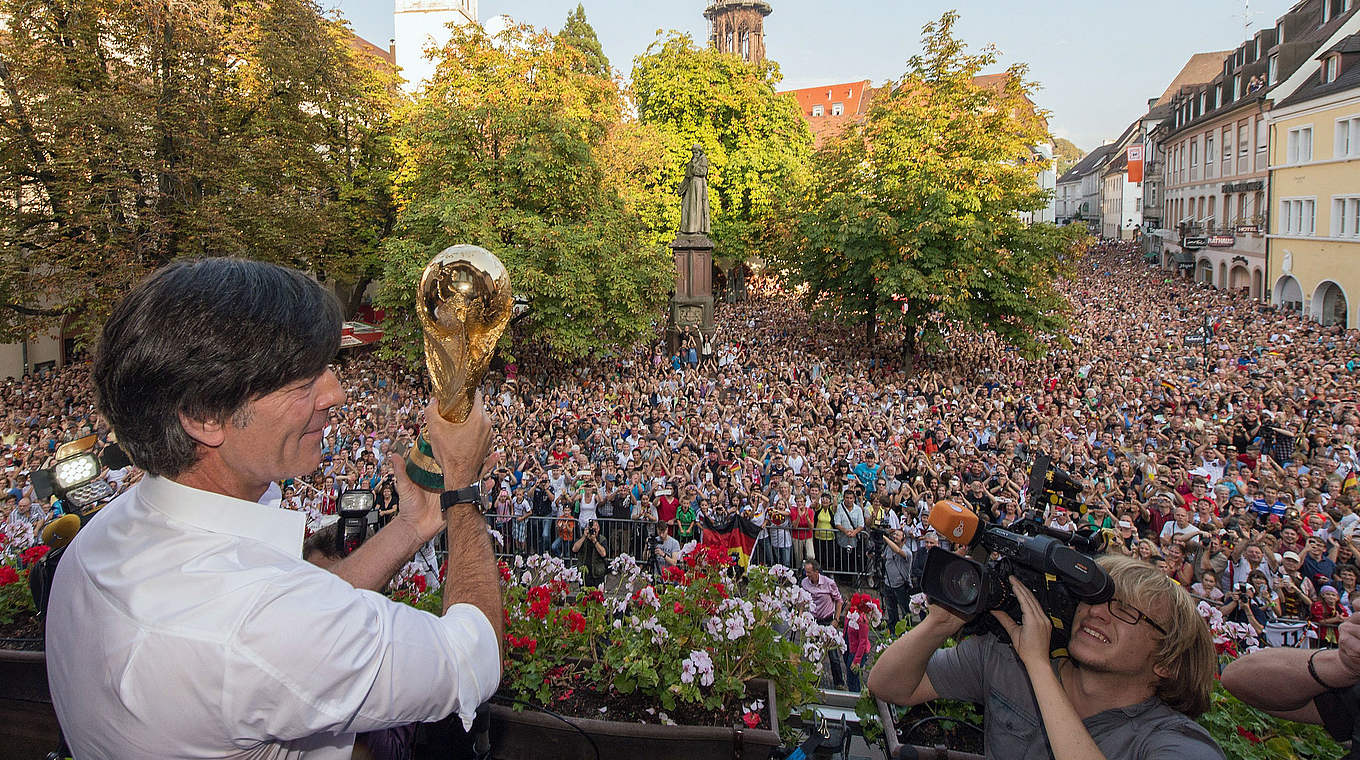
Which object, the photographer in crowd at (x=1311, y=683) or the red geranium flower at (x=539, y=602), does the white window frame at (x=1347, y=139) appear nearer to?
the photographer in crowd at (x=1311, y=683)

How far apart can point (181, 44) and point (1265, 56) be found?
43582mm

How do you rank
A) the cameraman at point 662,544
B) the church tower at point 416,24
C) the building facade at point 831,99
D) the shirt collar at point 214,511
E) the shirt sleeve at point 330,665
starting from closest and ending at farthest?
the shirt sleeve at point 330,665 < the shirt collar at point 214,511 < the cameraman at point 662,544 < the church tower at point 416,24 < the building facade at point 831,99

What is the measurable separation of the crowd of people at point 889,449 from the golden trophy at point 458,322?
3.41 meters

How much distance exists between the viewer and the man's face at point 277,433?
1.41 meters

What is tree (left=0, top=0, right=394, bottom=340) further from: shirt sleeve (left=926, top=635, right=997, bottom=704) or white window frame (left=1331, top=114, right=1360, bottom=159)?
white window frame (left=1331, top=114, right=1360, bottom=159)

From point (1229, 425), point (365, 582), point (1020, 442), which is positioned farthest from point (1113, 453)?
point (365, 582)

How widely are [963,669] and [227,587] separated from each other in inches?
82.5

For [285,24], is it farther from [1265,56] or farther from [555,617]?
[1265,56]

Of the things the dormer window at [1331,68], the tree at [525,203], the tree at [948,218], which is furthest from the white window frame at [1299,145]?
the tree at [525,203]

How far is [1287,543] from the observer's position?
787 cm

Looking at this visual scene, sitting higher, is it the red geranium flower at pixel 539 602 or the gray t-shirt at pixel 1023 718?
the gray t-shirt at pixel 1023 718

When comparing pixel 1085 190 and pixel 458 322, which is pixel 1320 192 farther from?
pixel 1085 190

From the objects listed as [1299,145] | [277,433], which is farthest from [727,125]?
[277,433]

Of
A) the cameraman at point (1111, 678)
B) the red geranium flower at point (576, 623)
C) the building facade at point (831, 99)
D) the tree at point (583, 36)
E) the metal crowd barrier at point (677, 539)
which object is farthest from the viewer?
the building facade at point (831, 99)
